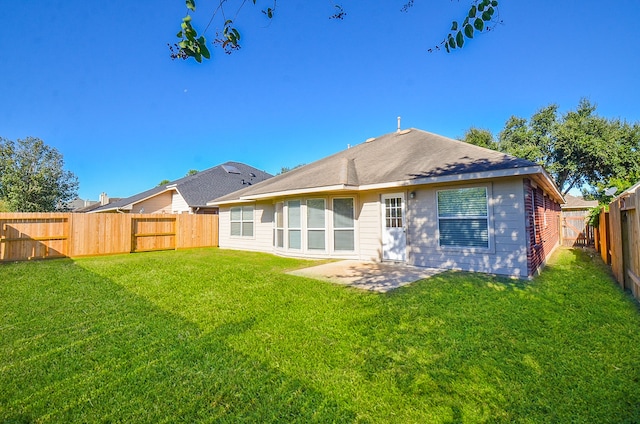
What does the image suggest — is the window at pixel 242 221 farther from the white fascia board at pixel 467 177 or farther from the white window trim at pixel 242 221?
the white fascia board at pixel 467 177

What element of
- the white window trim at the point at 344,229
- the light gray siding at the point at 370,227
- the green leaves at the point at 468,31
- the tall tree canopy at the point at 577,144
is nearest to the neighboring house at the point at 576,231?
the tall tree canopy at the point at 577,144

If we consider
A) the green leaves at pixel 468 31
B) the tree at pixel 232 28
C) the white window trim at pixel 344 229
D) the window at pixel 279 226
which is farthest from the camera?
the window at pixel 279 226

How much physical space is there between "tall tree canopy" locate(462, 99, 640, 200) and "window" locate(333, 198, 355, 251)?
61.3 ft

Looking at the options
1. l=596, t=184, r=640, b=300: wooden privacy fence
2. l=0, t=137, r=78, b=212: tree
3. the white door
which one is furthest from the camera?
l=0, t=137, r=78, b=212: tree

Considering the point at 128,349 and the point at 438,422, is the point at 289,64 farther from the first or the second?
the point at 438,422

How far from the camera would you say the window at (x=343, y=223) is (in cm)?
966

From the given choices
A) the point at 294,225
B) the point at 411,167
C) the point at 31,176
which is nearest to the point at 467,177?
the point at 411,167

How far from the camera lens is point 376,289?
232 inches

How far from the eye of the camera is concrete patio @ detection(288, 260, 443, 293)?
20.9ft

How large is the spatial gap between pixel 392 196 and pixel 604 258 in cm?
740

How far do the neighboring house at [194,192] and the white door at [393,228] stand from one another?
12144 millimetres

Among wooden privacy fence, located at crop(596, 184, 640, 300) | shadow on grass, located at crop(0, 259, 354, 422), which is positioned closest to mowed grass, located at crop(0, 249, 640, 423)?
shadow on grass, located at crop(0, 259, 354, 422)

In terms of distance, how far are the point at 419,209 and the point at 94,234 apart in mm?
12333

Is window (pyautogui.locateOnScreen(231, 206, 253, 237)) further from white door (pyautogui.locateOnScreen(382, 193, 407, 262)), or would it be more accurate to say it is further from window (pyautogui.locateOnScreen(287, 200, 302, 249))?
white door (pyautogui.locateOnScreen(382, 193, 407, 262))
